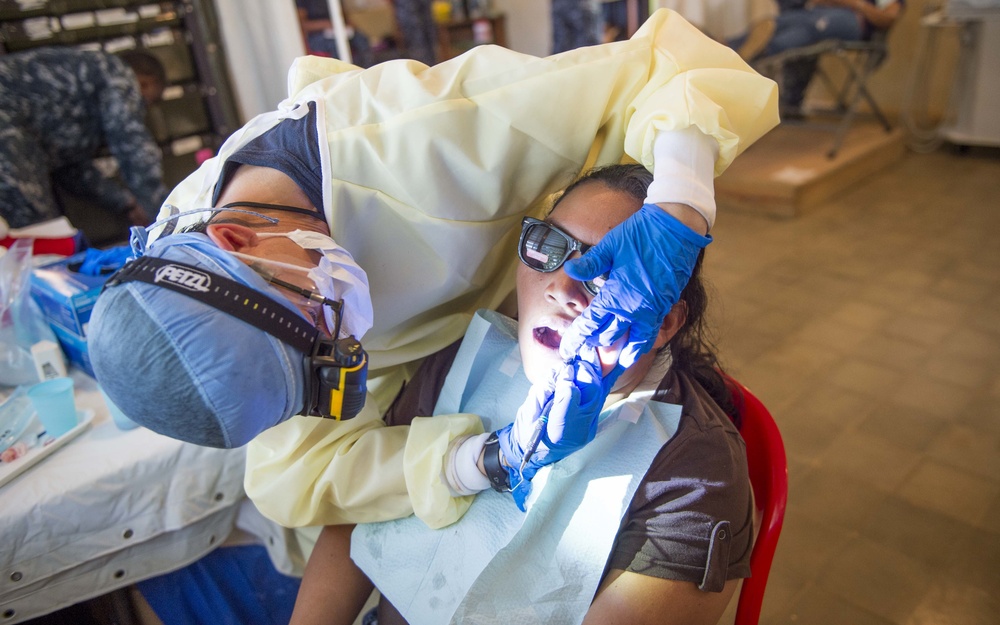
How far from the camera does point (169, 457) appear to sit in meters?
1.20

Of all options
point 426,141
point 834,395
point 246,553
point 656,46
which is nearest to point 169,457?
point 246,553

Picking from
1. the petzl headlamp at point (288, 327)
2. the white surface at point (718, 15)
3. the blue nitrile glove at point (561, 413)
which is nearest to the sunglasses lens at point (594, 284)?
the blue nitrile glove at point (561, 413)

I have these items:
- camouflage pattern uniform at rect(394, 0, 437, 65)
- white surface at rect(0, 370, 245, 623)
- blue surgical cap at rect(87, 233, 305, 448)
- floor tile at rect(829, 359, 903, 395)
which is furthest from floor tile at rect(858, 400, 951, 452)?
camouflage pattern uniform at rect(394, 0, 437, 65)

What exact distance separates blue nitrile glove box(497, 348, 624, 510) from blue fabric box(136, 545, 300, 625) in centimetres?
66

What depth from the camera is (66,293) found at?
4.50ft

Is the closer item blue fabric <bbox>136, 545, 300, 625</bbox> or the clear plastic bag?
blue fabric <bbox>136, 545, 300, 625</bbox>

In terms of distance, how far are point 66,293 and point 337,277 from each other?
32.2 inches

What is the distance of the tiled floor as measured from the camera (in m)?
1.80

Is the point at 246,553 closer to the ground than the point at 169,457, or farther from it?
closer to the ground

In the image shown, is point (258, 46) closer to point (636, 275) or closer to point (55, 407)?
point (55, 407)

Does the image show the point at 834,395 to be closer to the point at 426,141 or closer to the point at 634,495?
the point at 634,495

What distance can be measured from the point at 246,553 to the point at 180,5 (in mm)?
2908

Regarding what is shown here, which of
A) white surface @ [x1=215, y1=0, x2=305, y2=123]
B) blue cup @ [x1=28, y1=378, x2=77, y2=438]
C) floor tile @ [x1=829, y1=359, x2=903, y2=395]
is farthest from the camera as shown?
white surface @ [x1=215, y1=0, x2=305, y2=123]

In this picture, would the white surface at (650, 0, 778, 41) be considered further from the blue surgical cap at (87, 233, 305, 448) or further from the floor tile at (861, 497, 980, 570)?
the blue surgical cap at (87, 233, 305, 448)
